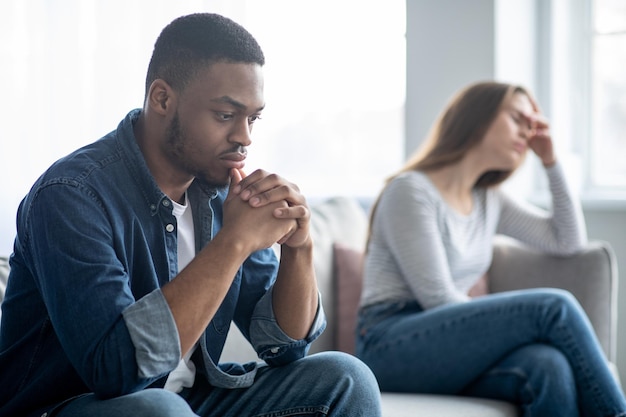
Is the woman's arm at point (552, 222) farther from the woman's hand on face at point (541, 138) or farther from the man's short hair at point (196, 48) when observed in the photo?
the man's short hair at point (196, 48)

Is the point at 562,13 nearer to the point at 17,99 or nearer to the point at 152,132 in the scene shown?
the point at 17,99

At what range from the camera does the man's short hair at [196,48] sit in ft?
4.55

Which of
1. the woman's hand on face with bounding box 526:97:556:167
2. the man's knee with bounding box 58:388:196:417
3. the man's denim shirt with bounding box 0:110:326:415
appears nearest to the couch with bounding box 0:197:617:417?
the woman's hand on face with bounding box 526:97:556:167

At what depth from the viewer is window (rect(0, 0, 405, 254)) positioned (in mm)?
2182

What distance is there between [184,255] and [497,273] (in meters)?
1.46

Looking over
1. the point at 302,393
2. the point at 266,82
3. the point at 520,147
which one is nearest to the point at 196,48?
the point at 302,393

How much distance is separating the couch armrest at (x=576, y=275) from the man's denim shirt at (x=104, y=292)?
123 cm

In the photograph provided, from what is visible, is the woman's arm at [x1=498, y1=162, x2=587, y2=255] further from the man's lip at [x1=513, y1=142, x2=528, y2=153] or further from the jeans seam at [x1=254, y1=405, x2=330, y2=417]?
the jeans seam at [x1=254, y1=405, x2=330, y2=417]

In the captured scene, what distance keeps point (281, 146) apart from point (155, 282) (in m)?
2.16

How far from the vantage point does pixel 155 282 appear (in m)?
1.36

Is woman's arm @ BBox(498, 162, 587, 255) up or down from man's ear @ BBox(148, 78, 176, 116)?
down

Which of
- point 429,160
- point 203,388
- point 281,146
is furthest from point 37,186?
point 281,146

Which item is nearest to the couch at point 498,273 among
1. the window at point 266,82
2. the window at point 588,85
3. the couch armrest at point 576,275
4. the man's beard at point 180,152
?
the couch armrest at point 576,275

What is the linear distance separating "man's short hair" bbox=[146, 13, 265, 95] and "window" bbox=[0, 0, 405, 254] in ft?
2.81
